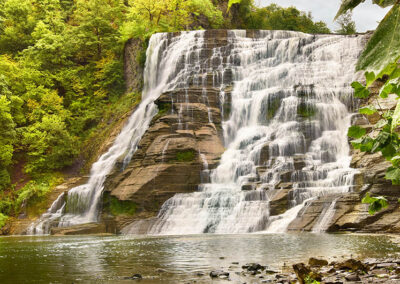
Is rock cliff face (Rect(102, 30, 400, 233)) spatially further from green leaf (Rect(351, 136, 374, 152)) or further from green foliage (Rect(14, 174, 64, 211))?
green leaf (Rect(351, 136, 374, 152))

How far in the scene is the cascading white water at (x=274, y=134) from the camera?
57.8 feet

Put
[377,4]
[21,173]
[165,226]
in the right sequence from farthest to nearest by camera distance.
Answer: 1. [21,173]
2. [165,226]
3. [377,4]

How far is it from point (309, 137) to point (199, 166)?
606 cm

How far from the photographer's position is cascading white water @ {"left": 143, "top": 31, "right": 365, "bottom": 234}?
1761 centimetres

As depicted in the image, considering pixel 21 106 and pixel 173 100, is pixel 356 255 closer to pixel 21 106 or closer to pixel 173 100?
pixel 173 100

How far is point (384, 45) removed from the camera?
2.43ft

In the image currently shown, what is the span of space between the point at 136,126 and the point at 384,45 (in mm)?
26534

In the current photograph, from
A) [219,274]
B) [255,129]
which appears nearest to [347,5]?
[219,274]

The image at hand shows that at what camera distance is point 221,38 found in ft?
98.2

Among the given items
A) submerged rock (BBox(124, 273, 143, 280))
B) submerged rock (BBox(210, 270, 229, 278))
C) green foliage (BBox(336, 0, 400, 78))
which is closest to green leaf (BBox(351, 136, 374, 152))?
green foliage (BBox(336, 0, 400, 78))

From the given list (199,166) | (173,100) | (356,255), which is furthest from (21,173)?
(356,255)

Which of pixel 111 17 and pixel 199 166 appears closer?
pixel 199 166

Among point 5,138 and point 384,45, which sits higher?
point 384,45

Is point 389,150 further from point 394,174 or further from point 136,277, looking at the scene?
point 136,277
